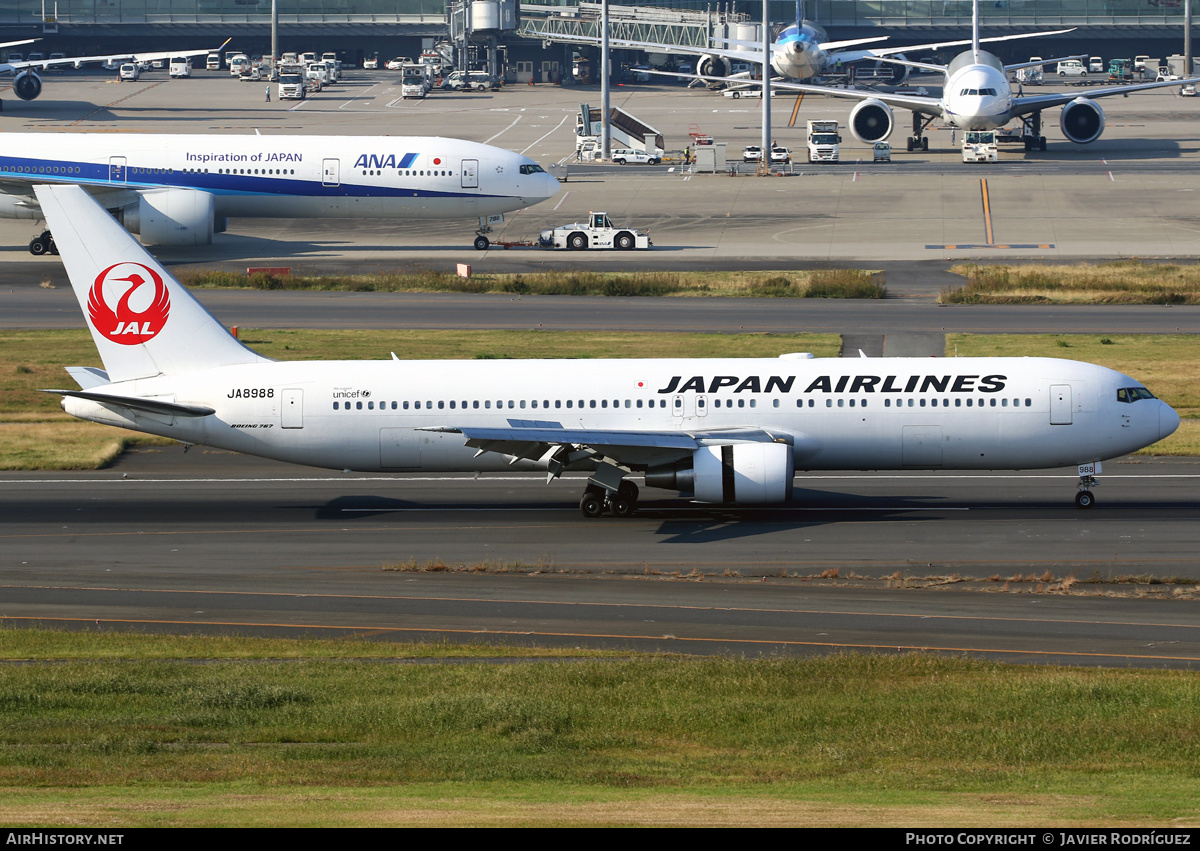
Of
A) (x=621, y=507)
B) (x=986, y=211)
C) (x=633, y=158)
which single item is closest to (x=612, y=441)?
(x=621, y=507)

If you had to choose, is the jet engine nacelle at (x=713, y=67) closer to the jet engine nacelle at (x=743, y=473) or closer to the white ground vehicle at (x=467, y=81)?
the white ground vehicle at (x=467, y=81)

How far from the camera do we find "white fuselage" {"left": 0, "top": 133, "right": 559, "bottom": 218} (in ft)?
292

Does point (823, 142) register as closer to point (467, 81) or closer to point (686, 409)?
point (467, 81)

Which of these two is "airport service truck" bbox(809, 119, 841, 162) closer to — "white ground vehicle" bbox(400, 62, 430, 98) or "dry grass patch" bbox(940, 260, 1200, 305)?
"dry grass patch" bbox(940, 260, 1200, 305)

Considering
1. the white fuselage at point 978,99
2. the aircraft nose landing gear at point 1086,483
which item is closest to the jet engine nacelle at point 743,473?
the aircraft nose landing gear at point 1086,483

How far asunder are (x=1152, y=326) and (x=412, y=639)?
5058 centimetres

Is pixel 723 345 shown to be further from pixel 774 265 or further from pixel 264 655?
pixel 264 655

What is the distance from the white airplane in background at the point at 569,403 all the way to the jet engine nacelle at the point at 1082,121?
9521cm

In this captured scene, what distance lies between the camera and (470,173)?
92188 mm

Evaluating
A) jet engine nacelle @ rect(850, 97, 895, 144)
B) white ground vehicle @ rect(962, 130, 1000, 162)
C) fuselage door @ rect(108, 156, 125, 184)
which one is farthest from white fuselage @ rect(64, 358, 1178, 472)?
jet engine nacelle @ rect(850, 97, 895, 144)

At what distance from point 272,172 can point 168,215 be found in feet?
23.0

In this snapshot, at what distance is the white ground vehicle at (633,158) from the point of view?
131750 mm

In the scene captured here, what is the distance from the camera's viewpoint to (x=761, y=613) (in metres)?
32.0

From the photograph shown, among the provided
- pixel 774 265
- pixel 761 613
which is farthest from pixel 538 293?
pixel 761 613
